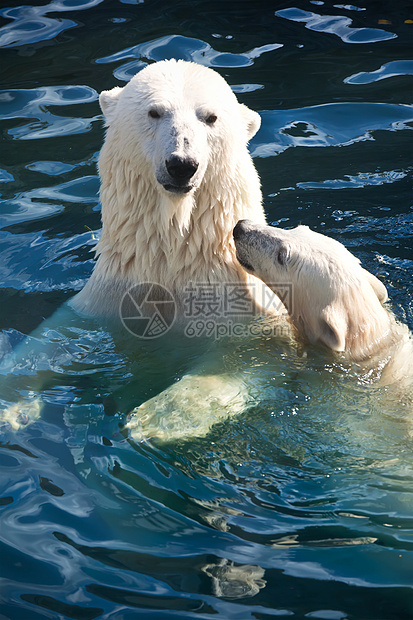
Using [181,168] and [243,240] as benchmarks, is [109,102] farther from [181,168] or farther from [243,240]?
[243,240]

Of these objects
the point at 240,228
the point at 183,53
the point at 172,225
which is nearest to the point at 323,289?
the point at 240,228

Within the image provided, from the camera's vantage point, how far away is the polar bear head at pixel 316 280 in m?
3.68

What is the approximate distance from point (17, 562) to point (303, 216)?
11.3 feet

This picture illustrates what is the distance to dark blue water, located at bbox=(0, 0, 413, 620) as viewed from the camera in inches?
104

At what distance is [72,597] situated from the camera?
2.61 metres

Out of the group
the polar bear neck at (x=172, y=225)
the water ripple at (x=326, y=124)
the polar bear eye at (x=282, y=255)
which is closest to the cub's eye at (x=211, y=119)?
the polar bear neck at (x=172, y=225)

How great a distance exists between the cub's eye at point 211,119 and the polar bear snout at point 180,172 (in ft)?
1.02

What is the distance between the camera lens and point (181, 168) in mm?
3283

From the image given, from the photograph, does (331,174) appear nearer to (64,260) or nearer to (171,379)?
(64,260)

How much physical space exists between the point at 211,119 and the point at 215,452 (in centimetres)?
154

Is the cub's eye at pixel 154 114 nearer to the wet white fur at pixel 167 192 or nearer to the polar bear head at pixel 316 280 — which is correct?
the wet white fur at pixel 167 192

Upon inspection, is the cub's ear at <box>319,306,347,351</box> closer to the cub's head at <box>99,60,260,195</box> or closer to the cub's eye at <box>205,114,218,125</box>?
the cub's head at <box>99,60,260,195</box>

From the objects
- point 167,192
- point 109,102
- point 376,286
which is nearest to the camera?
point 167,192

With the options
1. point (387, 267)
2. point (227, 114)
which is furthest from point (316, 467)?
point (387, 267)
